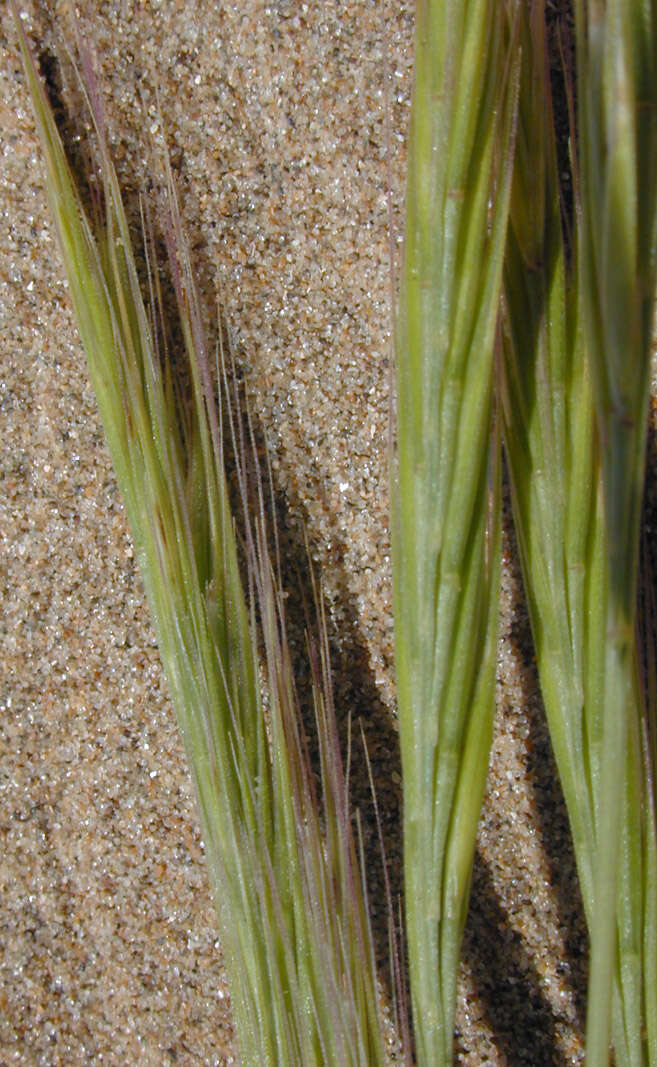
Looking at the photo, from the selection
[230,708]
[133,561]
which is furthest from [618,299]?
[133,561]

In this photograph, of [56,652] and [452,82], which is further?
[56,652]

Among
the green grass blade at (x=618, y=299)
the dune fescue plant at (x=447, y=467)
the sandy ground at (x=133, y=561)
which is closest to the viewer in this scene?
the green grass blade at (x=618, y=299)

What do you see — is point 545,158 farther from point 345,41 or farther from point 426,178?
point 345,41

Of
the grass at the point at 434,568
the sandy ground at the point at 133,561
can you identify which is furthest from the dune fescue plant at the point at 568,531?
the sandy ground at the point at 133,561

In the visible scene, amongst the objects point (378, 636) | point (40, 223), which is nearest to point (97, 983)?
point (378, 636)

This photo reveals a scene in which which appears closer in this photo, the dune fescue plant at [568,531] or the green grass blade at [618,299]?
the green grass blade at [618,299]

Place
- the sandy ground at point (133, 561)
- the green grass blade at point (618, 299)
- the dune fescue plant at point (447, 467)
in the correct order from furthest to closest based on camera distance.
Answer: the sandy ground at point (133, 561), the dune fescue plant at point (447, 467), the green grass blade at point (618, 299)

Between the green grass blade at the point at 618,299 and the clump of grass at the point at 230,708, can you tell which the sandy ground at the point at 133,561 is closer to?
the clump of grass at the point at 230,708

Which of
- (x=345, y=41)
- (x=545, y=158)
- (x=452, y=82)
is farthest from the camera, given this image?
(x=345, y=41)
